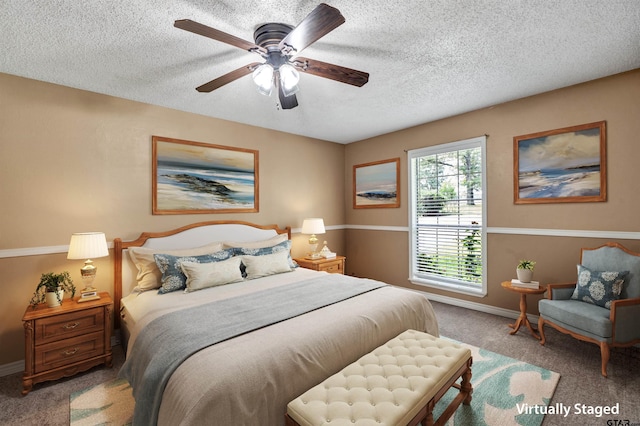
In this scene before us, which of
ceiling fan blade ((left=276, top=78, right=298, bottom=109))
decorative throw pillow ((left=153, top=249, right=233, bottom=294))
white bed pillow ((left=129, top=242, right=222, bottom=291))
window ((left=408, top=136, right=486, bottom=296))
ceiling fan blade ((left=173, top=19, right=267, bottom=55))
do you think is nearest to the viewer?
ceiling fan blade ((left=173, top=19, right=267, bottom=55))

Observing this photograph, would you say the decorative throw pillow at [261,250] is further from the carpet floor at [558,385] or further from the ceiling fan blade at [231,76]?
the ceiling fan blade at [231,76]

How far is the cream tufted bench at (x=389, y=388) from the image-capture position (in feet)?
4.49

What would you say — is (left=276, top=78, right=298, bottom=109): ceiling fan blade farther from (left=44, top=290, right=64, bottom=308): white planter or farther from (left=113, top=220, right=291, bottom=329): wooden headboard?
(left=44, top=290, right=64, bottom=308): white planter

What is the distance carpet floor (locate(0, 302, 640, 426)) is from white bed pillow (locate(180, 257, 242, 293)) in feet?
3.38

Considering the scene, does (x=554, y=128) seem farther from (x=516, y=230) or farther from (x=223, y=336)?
(x=223, y=336)

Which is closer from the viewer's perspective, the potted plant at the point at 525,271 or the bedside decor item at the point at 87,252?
the bedside decor item at the point at 87,252

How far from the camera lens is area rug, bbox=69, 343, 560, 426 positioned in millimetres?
1959

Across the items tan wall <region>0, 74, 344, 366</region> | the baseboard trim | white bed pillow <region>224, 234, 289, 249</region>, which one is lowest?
the baseboard trim

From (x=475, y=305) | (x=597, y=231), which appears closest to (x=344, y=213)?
(x=475, y=305)

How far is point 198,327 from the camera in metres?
1.92

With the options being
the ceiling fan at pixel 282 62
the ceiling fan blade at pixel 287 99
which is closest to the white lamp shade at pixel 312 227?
the ceiling fan blade at pixel 287 99

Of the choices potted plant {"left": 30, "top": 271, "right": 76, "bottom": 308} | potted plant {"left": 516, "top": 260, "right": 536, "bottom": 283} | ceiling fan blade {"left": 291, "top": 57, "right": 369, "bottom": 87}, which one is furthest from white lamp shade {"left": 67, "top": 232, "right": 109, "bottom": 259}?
potted plant {"left": 516, "top": 260, "right": 536, "bottom": 283}

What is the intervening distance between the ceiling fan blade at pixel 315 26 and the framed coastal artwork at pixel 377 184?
10.9ft

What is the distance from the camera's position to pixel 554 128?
3.22 meters
